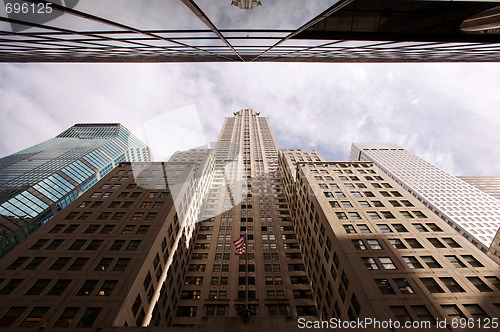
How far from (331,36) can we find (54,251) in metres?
41.1

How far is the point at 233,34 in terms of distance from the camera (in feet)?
44.3

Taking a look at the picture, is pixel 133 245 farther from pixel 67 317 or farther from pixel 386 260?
pixel 386 260

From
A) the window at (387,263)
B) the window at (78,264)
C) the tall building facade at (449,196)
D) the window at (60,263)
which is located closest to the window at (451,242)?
the window at (387,263)

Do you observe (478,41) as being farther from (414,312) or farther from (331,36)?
(414,312)

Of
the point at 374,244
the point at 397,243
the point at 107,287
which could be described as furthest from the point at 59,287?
the point at 397,243

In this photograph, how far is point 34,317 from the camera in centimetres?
2034

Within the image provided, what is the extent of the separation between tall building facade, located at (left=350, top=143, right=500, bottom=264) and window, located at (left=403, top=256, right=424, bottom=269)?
83331 mm

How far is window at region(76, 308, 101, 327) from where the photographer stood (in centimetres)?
1988

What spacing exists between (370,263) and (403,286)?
368 centimetres

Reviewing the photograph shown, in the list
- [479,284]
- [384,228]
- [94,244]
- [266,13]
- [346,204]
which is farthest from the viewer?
[346,204]

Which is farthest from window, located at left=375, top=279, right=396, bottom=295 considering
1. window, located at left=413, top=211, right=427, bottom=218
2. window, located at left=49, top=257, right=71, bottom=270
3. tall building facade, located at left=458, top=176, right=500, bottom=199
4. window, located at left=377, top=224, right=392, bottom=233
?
tall building facade, located at left=458, top=176, right=500, bottom=199

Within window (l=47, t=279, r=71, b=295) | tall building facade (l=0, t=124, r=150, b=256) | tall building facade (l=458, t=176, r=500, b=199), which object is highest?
window (l=47, t=279, r=71, b=295)

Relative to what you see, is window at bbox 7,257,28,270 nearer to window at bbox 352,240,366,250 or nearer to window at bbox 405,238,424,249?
window at bbox 352,240,366,250

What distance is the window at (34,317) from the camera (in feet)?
65.0
